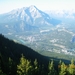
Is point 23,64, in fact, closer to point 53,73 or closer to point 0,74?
point 0,74

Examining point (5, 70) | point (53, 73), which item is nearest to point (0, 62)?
point (5, 70)

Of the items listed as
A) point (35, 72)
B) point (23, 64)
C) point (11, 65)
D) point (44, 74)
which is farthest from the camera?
point (44, 74)

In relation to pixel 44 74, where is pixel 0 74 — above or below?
above

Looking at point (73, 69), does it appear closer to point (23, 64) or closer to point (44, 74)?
point (44, 74)

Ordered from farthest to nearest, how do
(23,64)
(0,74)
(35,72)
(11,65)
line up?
(35,72), (11,65), (23,64), (0,74)

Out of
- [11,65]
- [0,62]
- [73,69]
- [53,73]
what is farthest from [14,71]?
[73,69]

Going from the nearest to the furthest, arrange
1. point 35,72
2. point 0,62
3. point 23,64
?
1. point 23,64
2. point 0,62
3. point 35,72

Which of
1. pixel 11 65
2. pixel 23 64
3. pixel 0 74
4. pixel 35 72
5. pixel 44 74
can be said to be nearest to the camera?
pixel 0 74

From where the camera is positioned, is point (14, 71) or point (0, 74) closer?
point (0, 74)

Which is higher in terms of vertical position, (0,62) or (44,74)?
(0,62)
